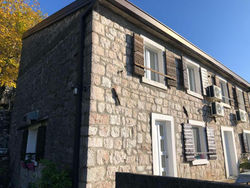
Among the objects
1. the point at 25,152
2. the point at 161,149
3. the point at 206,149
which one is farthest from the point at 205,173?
the point at 25,152

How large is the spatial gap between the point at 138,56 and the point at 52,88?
2566 millimetres

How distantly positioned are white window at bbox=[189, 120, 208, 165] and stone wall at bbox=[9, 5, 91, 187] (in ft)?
13.2

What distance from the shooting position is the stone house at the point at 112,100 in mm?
4061

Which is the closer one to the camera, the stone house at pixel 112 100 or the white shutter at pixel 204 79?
the stone house at pixel 112 100

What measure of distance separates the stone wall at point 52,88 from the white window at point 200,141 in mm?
4031

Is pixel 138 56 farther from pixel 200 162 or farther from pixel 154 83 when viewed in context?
pixel 200 162

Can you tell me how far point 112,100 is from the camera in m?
4.37

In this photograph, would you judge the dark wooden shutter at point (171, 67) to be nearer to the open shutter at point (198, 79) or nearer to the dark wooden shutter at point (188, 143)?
the dark wooden shutter at point (188, 143)

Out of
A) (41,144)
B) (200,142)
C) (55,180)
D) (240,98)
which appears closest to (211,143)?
(200,142)

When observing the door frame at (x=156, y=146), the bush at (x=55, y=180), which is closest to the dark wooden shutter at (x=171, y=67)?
the door frame at (x=156, y=146)

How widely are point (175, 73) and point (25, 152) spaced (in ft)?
17.3

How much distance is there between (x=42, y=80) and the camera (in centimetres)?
621

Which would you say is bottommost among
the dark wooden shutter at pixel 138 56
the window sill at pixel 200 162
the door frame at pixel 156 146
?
the window sill at pixel 200 162

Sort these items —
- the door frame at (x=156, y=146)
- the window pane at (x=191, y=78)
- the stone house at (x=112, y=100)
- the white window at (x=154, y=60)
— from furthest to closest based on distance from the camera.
A: the window pane at (x=191, y=78) < the white window at (x=154, y=60) < the door frame at (x=156, y=146) < the stone house at (x=112, y=100)
